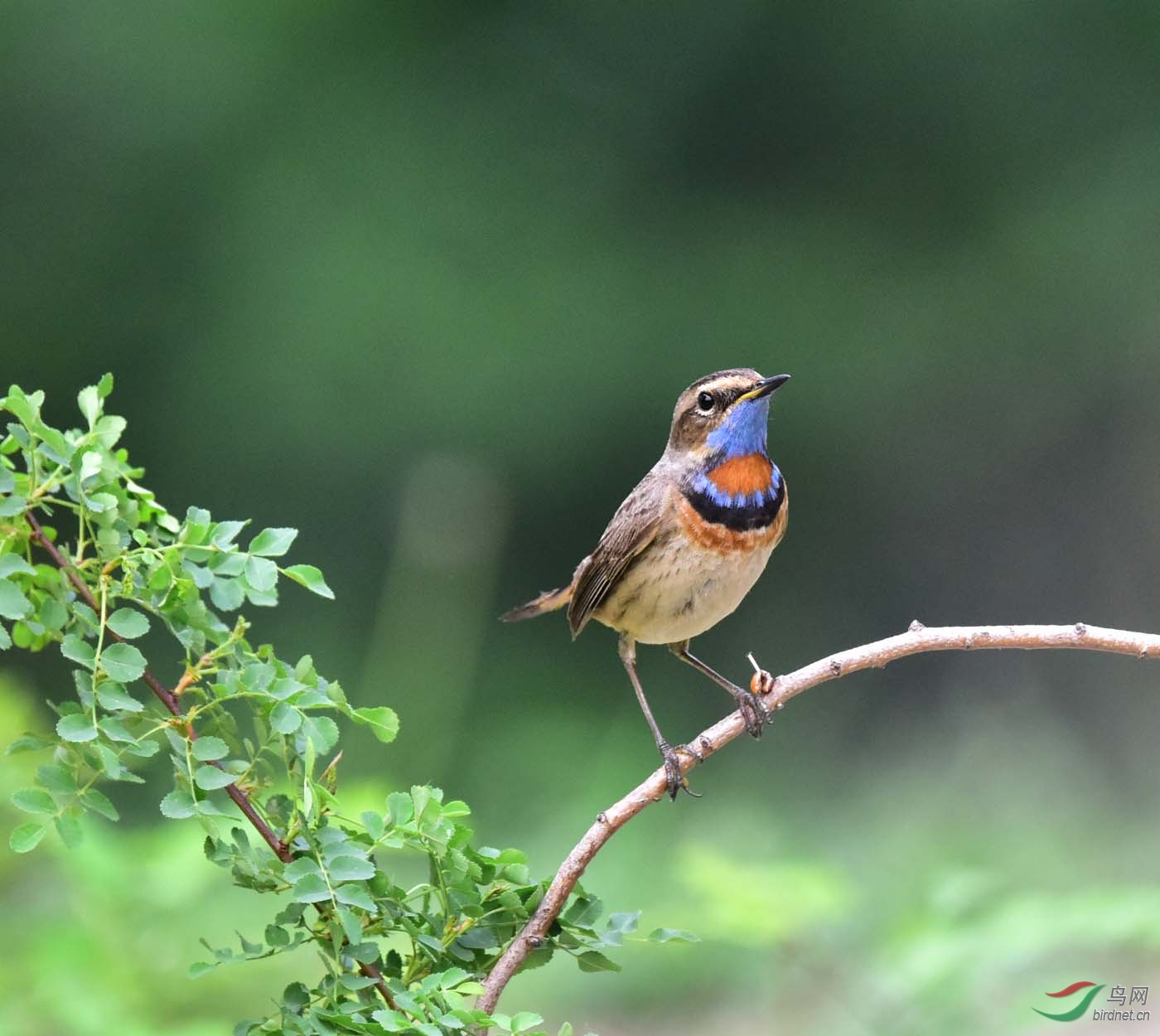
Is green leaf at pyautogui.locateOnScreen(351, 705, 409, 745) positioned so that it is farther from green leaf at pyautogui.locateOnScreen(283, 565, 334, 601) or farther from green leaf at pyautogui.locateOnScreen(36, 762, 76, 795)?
green leaf at pyautogui.locateOnScreen(36, 762, 76, 795)

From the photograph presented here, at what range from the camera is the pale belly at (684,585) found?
338cm

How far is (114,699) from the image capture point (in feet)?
5.59

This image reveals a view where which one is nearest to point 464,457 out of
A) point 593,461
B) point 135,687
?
point 593,461

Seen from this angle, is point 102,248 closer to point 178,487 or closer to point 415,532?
point 178,487

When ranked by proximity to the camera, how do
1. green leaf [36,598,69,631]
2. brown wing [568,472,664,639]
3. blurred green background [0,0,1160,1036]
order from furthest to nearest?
blurred green background [0,0,1160,1036], brown wing [568,472,664,639], green leaf [36,598,69,631]

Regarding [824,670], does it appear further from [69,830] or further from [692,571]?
[692,571]

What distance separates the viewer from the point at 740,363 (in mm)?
6512

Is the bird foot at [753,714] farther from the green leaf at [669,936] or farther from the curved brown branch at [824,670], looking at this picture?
the green leaf at [669,936]

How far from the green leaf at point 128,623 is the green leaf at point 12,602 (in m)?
0.09

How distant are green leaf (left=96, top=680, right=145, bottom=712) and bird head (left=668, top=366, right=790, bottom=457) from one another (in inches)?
69.4

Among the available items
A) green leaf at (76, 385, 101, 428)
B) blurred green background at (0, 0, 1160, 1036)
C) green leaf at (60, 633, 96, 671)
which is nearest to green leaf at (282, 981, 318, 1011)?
green leaf at (60, 633, 96, 671)

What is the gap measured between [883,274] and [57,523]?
363cm

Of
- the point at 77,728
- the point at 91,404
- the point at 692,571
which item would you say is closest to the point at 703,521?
the point at 692,571

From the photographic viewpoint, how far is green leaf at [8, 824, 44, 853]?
1710mm
